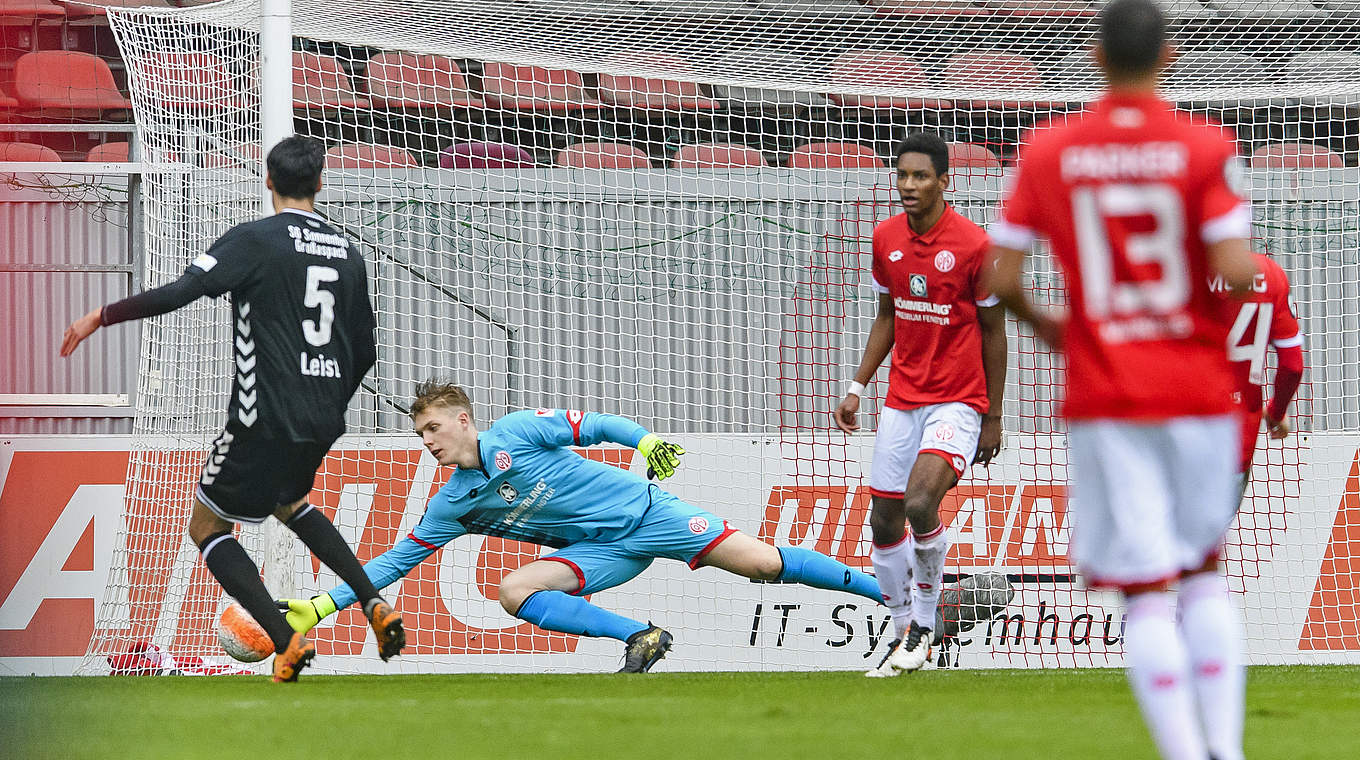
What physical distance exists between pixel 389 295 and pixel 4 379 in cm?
216

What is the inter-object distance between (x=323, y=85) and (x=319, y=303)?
3819 millimetres

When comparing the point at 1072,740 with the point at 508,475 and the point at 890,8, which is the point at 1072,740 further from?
the point at 890,8

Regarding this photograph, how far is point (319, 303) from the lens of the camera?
569 centimetres

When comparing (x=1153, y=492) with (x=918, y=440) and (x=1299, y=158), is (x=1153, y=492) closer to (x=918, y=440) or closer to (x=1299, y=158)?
(x=918, y=440)

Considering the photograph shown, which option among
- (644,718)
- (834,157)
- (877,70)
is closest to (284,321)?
(644,718)

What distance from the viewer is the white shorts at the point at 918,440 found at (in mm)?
6055

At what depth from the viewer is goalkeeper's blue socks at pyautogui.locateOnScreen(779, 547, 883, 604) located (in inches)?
262

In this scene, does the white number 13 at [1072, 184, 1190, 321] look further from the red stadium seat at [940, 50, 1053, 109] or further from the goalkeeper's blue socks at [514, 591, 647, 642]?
the red stadium seat at [940, 50, 1053, 109]

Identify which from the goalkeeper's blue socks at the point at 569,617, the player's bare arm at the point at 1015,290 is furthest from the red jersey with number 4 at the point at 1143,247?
the goalkeeper's blue socks at the point at 569,617

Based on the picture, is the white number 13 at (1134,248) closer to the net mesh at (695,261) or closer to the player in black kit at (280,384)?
the player in black kit at (280,384)

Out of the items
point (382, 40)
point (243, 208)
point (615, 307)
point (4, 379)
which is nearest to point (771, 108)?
point (615, 307)

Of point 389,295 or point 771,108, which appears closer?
point 389,295

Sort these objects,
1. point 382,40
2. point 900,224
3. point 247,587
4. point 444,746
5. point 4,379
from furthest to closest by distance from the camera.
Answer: point 4,379 → point 382,40 → point 900,224 → point 247,587 → point 444,746

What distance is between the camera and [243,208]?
7594 millimetres
